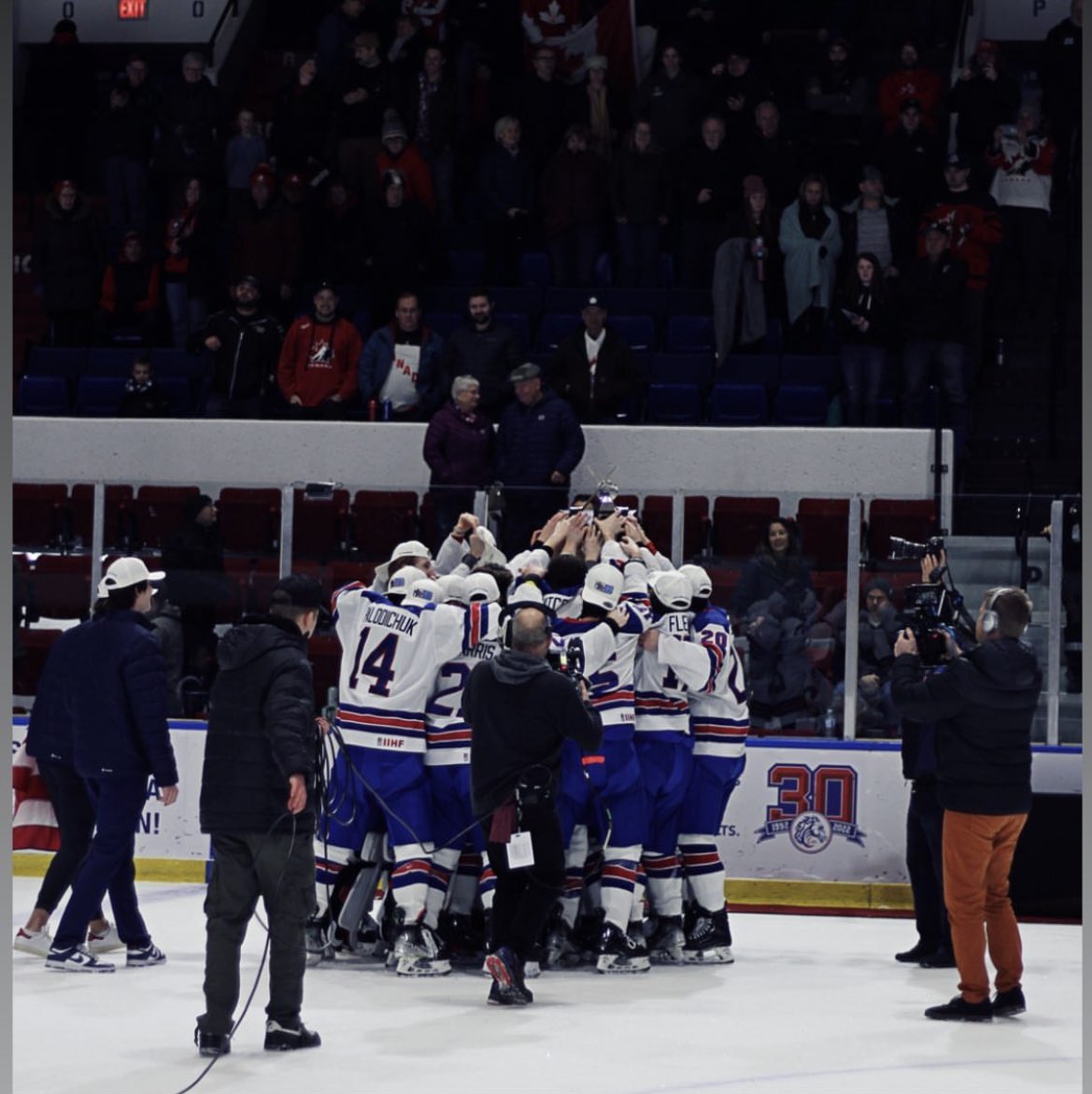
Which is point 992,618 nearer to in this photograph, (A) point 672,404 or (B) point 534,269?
(A) point 672,404

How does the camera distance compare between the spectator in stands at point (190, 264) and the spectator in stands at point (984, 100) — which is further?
the spectator in stands at point (190, 264)

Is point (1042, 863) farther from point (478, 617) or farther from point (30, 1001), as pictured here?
point (30, 1001)

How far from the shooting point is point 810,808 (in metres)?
9.67

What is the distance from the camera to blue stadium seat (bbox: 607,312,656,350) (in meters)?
12.9

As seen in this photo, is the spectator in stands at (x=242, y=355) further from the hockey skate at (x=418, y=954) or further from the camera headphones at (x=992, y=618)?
the camera headphones at (x=992, y=618)

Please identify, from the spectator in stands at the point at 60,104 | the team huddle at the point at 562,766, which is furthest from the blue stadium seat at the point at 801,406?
the spectator in stands at the point at 60,104

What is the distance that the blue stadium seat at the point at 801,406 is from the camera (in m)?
12.2

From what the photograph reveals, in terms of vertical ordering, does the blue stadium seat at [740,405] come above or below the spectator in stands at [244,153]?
below

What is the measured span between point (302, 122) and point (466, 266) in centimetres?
160

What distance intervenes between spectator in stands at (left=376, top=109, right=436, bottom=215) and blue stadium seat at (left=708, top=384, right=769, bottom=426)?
8.33 ft

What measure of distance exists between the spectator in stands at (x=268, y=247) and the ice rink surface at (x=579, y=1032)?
6.14 meters

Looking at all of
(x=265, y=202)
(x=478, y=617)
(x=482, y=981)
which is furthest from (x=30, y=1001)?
(x=265, y=202)

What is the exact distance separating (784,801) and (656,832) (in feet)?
6.66

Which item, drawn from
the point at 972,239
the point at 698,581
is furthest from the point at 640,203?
the point at 698,581
